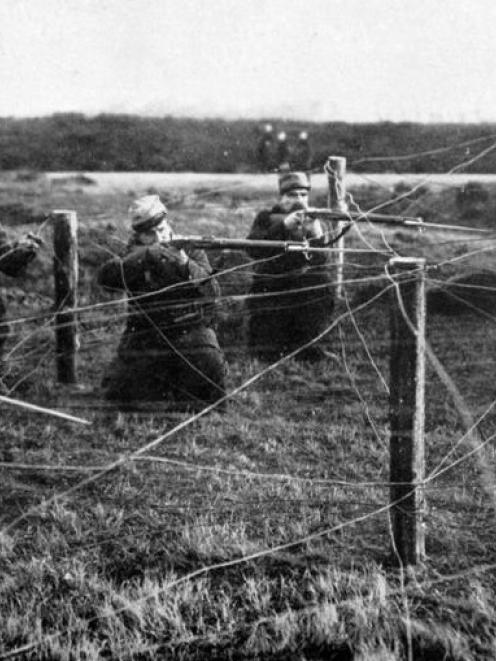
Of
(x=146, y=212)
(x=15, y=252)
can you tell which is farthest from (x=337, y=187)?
(x=15, y=252)

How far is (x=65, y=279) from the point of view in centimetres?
694

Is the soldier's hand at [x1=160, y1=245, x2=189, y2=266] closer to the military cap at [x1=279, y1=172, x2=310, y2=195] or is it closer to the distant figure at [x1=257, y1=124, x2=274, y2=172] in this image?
the military cap at [x1=279, y1=172, x2=310, y2=195]

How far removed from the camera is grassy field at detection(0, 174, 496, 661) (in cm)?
331

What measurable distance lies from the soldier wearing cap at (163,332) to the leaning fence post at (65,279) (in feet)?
2.08

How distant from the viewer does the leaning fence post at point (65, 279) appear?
6910 millimetres

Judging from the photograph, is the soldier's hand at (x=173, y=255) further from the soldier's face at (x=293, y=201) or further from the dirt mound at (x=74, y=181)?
the dirt mound at (x=74, y=181)

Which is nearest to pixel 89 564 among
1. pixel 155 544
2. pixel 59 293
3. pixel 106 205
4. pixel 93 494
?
pixel 155 544

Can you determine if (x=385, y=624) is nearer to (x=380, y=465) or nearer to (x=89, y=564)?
(x=89, y=564)

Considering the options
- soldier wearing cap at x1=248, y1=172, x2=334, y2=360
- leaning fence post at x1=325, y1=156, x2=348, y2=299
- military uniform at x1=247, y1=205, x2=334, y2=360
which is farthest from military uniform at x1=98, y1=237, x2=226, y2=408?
leaning fence post at x1=325, y1=156, x2=348, y2=299

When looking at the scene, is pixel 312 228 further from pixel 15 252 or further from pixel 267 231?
pixel 15 252

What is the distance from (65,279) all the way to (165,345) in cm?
114

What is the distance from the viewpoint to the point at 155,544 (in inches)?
161

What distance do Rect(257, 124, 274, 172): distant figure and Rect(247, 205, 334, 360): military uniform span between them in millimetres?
11425

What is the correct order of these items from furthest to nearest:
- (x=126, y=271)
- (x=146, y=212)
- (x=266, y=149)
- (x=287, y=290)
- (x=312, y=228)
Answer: (x=266, y=149) → (x=287, y=290) → (x=312, y=228) → (x=126, y=271) → (x=146, y=212)
